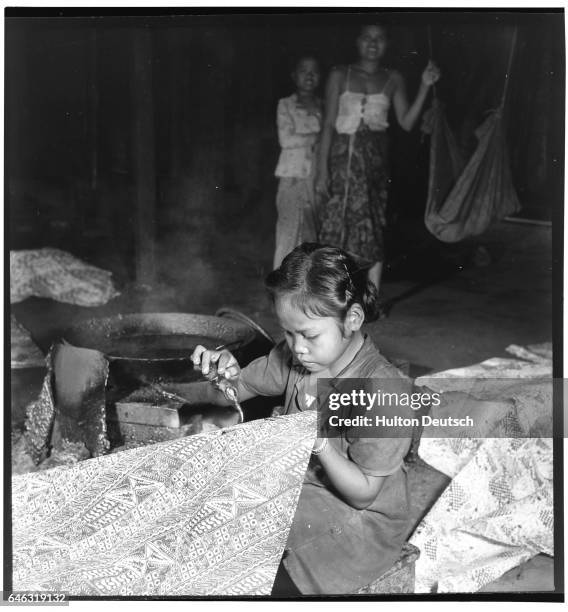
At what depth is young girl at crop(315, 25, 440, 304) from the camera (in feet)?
11.5

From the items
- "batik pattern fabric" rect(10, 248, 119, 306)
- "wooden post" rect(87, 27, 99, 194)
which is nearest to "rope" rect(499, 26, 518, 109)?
"wooden post" rect(87, 27, 99, 194)

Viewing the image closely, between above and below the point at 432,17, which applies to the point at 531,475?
below

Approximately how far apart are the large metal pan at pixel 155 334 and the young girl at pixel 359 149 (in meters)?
1.24

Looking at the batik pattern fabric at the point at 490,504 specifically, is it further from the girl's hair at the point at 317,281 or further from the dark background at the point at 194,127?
the dark background at the point at 194,127

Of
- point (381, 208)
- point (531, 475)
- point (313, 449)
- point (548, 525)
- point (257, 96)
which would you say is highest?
point (257, 96)

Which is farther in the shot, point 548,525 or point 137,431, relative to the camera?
point 137,431

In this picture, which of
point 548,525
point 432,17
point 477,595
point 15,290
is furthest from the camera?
point 15,290

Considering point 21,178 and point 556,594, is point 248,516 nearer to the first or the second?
point 556,594

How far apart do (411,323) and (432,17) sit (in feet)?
6.25

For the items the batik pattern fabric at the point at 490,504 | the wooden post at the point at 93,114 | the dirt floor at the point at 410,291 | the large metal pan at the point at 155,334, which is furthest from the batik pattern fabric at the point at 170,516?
the wooden post at the point at 93,114

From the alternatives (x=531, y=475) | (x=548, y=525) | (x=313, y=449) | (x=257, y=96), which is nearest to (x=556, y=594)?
(x=548, y=525)

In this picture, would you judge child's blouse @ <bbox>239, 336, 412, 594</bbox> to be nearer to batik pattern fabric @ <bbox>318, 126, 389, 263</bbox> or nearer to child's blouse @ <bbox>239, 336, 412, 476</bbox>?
child's blouse @ <bbox>239, 336, 412, 476</bbox>

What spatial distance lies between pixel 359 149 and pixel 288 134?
15.0 inches

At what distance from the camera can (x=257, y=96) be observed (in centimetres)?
391
